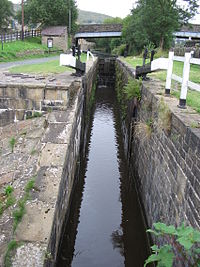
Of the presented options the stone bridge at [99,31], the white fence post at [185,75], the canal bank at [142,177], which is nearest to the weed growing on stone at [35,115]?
the canal bank at [142,177]

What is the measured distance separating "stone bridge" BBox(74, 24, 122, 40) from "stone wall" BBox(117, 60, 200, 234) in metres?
39.9

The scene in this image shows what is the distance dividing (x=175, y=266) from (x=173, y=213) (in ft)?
2.21

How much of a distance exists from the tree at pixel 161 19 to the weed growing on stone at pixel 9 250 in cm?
2465

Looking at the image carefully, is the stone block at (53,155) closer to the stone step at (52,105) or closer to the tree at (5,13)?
the stone step at (52,105)

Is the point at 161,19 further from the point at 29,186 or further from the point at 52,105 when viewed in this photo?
the point at 29,186

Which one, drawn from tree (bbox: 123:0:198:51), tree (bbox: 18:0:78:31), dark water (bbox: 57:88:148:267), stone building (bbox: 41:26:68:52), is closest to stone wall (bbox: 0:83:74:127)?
dark water (bbox: 57:88:148:267)

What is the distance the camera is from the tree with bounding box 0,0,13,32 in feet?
135

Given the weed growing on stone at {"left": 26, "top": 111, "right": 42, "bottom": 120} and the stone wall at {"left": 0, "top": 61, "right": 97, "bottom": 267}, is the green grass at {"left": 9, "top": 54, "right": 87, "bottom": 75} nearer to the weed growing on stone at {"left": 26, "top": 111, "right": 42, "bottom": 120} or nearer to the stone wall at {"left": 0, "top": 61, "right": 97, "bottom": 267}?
the stone wall at {"left": 0, "top": 61, "right": 97, "bottom": 267}

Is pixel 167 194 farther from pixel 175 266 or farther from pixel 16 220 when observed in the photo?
pixel 16 220

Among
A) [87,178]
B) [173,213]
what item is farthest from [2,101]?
[173,213]

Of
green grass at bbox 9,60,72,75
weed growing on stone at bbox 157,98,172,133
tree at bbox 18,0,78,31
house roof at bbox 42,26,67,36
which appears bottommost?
weed growing on stone at bbox 157,98,172,133

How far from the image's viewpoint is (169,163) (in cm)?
477

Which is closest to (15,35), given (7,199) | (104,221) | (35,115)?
(35,115)

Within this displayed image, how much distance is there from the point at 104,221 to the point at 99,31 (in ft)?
142
